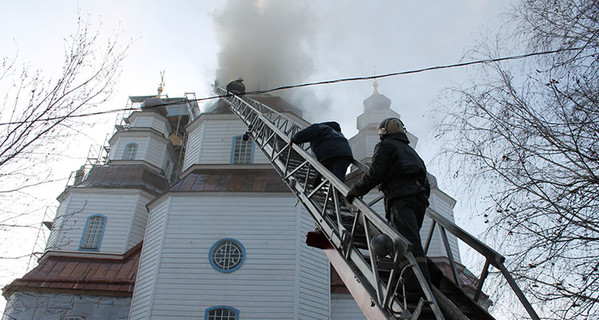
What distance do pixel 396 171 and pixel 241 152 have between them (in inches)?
596

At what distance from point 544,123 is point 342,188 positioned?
2669mm

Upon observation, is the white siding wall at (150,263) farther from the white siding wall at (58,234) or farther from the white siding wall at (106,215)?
the white siding wall at (58,234)

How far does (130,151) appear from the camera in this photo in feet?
87.0

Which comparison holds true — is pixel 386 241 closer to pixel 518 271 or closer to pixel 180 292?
pixel 518 271

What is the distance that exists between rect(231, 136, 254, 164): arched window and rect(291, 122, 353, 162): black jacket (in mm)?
11332

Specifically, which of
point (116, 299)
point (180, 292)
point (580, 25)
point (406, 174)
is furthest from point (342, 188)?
point (116, 299)

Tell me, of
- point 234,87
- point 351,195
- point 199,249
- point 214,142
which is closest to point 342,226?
point 351,195

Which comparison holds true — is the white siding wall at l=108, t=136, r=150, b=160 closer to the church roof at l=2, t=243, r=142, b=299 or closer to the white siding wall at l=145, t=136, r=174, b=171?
the white siding wall at l=145, t=136, r=174, b=171

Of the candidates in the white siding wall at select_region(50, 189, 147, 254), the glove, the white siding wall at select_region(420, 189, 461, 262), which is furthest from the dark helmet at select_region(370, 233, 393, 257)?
the white siding wall at select_region(50, 189, 147, 254)

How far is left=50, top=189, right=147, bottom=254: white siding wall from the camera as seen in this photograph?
2030cm

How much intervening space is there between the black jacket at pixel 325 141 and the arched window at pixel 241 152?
1133 cm

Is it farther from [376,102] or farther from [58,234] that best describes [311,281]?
[376,102]

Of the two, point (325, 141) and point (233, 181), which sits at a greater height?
point (233, 181)

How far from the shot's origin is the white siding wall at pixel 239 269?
44.1ft
